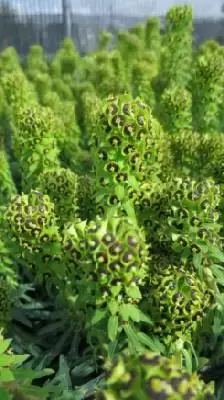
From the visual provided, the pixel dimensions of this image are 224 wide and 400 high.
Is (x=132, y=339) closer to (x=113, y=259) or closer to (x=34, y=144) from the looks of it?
(x=113, y=259)

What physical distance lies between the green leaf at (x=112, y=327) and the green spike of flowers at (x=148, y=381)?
3.79ft

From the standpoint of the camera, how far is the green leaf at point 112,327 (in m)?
2.63

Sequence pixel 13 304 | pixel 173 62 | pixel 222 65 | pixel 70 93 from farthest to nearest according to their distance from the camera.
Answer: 1. pixel 70 93
2. pixel 173 62
3. pixel 222 65
4. pixel 13 304

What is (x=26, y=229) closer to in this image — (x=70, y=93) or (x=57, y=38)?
(x=70, y=93)

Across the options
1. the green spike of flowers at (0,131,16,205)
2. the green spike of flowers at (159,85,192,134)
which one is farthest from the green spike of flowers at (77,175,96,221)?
the green spike of flowers at (159,85,192,134)

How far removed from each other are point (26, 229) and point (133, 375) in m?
1.81

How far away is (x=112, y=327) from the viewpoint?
2.65m

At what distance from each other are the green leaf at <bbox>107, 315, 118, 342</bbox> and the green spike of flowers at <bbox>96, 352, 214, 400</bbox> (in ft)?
3.79

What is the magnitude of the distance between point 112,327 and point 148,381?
1253 millimetres

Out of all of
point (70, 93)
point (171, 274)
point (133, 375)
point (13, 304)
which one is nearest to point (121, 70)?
point (70, 93)

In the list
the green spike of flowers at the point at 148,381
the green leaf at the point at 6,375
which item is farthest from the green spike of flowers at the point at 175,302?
the green spike of flowers at the point at 148,381

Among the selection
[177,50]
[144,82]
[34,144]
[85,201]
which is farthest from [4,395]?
[177,50]

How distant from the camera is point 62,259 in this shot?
3.14 meters

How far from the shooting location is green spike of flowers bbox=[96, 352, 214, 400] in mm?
1395
